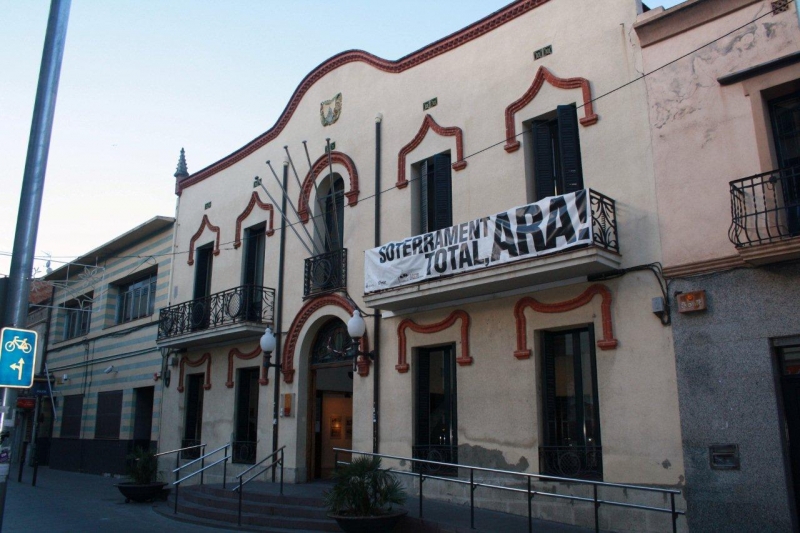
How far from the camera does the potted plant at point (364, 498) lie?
10047 millimetres

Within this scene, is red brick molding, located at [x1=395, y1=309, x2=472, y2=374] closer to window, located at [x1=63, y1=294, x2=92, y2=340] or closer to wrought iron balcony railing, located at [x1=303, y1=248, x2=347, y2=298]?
wrought iron balcony railing, located at [x1=303, y1=248, x2=347, y2=298]

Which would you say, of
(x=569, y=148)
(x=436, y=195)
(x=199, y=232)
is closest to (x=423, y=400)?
(x=436, y=195)

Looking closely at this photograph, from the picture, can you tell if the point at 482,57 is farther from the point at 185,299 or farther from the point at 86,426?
the point at 86,426

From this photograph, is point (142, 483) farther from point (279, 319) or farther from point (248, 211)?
point (248, 211)

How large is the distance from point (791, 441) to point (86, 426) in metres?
22.7

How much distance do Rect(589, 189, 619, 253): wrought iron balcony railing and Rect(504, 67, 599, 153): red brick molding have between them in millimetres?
1611

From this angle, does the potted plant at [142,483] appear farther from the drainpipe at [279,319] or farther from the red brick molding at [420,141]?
the red brick molding at [420,141]

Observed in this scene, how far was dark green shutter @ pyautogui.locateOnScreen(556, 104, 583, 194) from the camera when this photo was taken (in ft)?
39.4

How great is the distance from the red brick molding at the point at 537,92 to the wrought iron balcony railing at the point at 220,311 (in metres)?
7.52

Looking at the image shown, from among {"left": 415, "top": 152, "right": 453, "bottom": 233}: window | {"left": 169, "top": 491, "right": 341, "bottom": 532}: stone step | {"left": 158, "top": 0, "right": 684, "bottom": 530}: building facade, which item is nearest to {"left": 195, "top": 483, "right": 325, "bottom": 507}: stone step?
{"left": 169, "top": 491, "right": 341, "bottom": 532}: stone step

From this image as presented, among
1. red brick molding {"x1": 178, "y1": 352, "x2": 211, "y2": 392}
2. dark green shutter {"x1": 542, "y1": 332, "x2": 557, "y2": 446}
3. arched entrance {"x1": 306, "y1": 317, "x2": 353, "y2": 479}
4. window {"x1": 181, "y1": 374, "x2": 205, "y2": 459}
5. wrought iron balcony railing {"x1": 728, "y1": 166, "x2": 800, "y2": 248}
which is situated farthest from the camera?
window {"x1": 181, "y1": 374, "x2": 205, "y2": 459}

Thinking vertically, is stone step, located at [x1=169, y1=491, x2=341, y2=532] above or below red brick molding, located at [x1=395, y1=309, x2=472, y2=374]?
below

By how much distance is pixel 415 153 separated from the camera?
1491cm

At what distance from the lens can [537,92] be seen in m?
12.8
